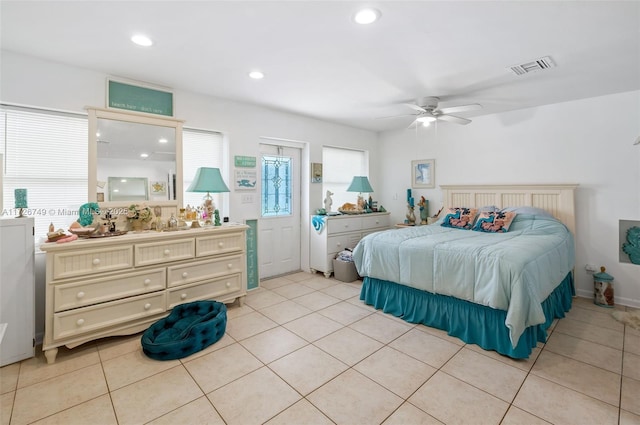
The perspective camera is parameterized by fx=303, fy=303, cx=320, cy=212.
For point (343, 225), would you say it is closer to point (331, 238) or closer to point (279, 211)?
point (331, 238)

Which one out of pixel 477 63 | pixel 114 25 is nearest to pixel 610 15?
pixel 477 63

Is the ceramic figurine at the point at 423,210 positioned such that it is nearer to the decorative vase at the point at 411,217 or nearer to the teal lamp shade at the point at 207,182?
the decorative vase at the point at 411,217

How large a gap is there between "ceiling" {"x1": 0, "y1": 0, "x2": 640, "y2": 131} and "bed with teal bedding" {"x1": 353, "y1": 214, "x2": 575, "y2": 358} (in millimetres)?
1641

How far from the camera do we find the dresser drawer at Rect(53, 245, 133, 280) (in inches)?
91.2

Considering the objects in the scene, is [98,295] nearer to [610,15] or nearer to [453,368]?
[453,368]

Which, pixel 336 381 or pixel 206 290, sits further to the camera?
pixel 206 290

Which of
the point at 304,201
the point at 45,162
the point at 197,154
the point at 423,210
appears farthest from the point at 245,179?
the point at 423,210

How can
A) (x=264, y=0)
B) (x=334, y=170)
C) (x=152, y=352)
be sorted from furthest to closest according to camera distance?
(x=334, y=170) < (x=152, y=352) < (x=264, y=0)

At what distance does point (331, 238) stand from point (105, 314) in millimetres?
2904

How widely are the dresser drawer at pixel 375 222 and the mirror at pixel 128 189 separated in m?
3.24

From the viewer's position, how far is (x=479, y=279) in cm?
249

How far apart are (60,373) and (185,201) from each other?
195 centimetres

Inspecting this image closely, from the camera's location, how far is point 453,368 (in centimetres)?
223

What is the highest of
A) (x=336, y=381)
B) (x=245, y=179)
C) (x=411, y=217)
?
(x=245, y=179)
